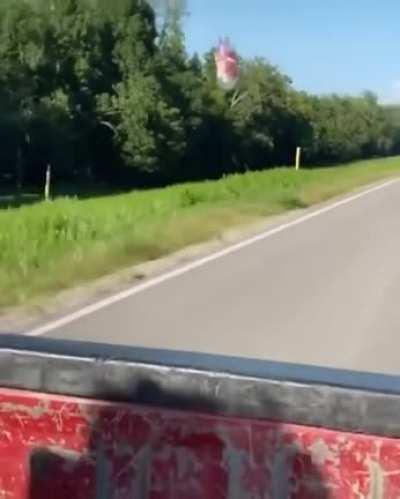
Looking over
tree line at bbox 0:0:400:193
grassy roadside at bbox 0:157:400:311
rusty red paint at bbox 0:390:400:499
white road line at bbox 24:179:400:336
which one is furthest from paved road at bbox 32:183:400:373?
tree line at bbox 0:0:400:193

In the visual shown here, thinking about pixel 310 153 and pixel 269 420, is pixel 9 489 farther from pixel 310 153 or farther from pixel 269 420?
pixel 310 153

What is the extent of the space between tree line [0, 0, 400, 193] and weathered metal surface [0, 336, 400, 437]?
56862 mm

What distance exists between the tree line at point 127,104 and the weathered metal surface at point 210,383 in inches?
2239

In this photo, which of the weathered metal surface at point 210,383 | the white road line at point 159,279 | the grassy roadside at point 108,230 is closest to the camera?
the weathered metal surface at point 210,383

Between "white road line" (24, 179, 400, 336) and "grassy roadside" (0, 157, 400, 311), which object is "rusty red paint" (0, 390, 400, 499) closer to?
"white road line" (24, 179, 400, 336)

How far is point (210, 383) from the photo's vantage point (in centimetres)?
182

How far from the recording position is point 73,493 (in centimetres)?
196

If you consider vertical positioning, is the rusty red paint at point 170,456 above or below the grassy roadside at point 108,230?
above

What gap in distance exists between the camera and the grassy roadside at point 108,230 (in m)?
13.0

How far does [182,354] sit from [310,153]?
75.0m

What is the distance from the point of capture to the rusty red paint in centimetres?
179

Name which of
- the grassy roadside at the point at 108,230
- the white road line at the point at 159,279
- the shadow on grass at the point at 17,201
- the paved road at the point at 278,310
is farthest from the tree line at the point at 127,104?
the paved road at the point at 278,310

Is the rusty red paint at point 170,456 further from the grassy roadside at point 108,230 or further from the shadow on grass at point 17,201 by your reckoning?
the shadow on grass at point 17,201

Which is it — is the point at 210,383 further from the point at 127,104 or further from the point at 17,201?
the point at 127,104
